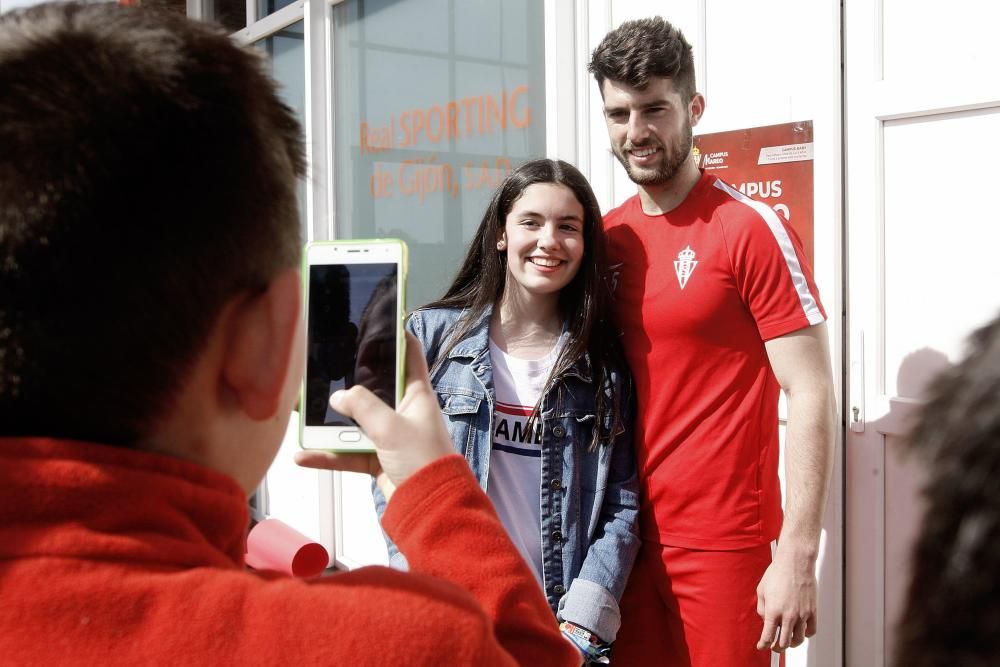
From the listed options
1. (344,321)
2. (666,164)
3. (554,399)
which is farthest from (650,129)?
(344,321)

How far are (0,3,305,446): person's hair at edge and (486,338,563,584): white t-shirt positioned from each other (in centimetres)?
158

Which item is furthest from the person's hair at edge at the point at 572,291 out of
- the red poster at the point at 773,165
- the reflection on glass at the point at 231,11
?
the reflection on glass at the point at 231,11

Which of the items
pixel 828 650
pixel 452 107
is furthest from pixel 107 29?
pixel 452 107

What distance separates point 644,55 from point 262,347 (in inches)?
77.3

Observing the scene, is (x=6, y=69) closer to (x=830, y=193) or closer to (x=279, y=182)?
(x=279, y=182)

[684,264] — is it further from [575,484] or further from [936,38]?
[936,38]

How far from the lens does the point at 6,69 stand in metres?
0.71

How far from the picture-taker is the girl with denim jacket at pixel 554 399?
7.38 feet

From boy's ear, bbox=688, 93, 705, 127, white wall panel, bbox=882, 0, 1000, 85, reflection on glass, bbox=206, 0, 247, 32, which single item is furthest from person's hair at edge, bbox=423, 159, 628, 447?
reflection on glass, bbox=206, 0, 247, 32

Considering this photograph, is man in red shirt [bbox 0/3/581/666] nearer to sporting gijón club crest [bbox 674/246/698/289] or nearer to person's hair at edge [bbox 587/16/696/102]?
sporting gijón club crest [bbox 674/246/698/289]

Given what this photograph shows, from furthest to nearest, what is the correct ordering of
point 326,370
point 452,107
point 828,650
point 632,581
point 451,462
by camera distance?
point 452,107 < point 828,650 < point 632,581 < point 326,370 < point 451,462

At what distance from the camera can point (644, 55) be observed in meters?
2.48

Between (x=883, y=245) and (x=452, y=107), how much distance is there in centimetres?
240

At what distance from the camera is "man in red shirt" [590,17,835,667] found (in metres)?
2.24
